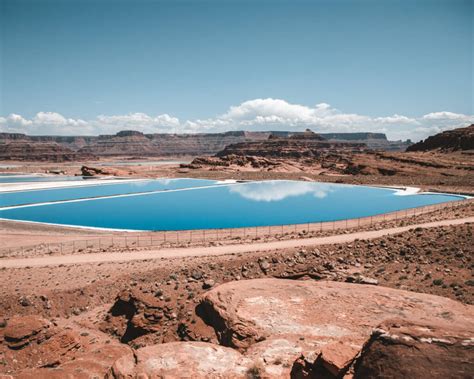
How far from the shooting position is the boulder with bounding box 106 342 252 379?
6.27 metres

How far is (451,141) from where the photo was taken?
107 m

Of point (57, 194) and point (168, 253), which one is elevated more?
point (168, 253)

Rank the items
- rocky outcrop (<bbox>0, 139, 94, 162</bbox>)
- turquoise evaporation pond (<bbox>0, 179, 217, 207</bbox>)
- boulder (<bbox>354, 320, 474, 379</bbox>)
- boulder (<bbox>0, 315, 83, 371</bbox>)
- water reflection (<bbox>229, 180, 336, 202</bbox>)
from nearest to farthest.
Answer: boulder (<bbox>354, 320, 474, 379</bbox>), boulder (<bbox>0, 315, 83, 371</bbox>), turquoise evaporation pond (<bbox>0, 179, 217, 207</bbox>), water reflection (<bbox>229, 180, 336, 202</bbox>), rocky outcrop (<bbox>0, 139, 94, 162</bbox>)

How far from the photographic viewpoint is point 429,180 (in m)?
66.9

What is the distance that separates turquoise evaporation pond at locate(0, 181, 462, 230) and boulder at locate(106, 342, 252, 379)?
2705cm

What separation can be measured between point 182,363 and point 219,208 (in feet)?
126

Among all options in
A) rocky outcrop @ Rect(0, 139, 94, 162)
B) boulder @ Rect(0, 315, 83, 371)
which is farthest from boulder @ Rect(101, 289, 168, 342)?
rocky outcrop @ Rect(0, 139, 94, 162)

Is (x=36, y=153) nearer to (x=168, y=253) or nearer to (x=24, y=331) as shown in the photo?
(x=168, y=253)

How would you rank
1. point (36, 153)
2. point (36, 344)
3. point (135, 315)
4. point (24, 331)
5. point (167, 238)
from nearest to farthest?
1. point (36, 344)
2. point (24, 331)
3. point (135, 315)
4. point (167, 238)
5. point (36, 153)

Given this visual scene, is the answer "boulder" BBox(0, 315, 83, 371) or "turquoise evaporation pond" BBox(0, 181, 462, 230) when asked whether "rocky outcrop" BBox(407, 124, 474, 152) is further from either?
"boulder" BBox(0, 315, 83, 371)

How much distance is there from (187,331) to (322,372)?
5971 mm

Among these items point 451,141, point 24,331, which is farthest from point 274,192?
point 451,141

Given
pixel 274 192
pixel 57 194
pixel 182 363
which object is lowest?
pixel 57 194

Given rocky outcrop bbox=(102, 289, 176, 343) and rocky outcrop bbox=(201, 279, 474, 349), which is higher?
rocky outcrop bbox=(201, 279, 474, 349)
